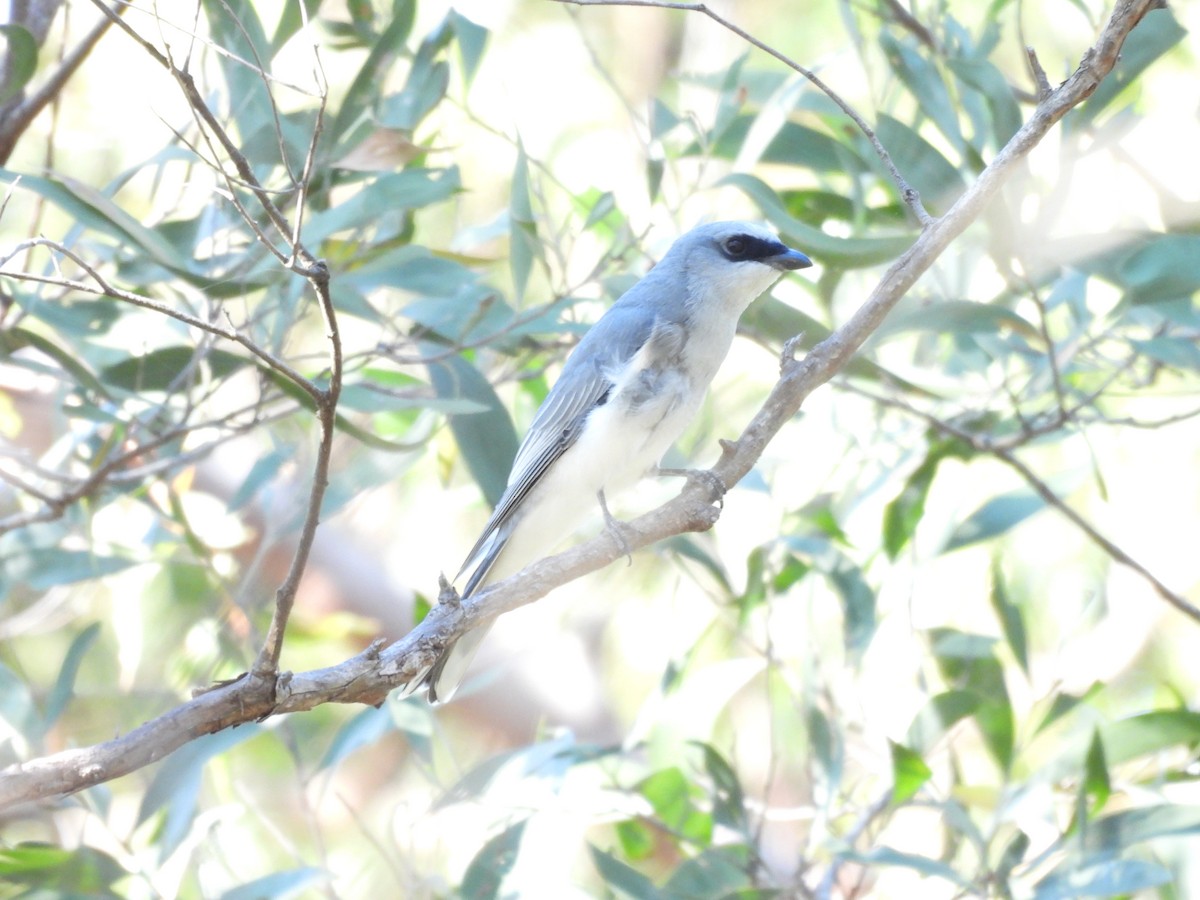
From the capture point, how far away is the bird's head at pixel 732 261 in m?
3.01

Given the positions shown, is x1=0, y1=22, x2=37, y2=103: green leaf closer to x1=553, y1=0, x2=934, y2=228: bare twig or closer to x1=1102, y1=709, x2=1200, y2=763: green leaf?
x1=553, y1=0, x2=934, y2=228: bare twig

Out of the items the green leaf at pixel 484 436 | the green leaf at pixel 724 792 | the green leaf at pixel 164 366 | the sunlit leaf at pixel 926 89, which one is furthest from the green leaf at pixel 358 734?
the sunlit leaf at pixel 926 89

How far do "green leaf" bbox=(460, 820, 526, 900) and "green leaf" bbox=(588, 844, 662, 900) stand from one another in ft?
0.79

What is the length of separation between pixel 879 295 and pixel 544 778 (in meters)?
1.50

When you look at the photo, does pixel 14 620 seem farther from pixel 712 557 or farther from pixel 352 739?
pixel 712 557

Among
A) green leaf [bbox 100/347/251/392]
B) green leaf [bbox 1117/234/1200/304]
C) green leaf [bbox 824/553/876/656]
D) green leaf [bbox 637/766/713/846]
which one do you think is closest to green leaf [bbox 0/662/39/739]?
green leaf [bbox 100/347/251/392]

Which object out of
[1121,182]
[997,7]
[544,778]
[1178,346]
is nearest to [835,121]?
[997,7]

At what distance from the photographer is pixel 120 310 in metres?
3.00

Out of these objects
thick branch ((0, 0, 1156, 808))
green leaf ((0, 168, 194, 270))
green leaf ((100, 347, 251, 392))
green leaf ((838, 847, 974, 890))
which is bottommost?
green leaf ((838, 847, 974, 890))

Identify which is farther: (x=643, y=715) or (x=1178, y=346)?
(x=643, y=715)

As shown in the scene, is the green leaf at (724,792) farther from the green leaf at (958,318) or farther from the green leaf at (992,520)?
the green leaf at (958,318)

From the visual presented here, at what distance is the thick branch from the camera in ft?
5.16

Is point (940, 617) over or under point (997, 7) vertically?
under

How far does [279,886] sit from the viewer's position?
2.64 meters
